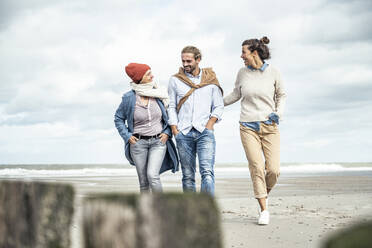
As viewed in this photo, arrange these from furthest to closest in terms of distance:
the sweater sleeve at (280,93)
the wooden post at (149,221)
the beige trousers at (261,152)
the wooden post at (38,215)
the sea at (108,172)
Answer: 1. the sea at (108,172)
2. the sweater sleeve at (280,93)
3. the beige trousers at (261,152)
4. the wooden post at (38,215)
5. the wooden post at (149,221)

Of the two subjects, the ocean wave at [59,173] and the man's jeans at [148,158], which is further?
the ocean wave at [59,173]

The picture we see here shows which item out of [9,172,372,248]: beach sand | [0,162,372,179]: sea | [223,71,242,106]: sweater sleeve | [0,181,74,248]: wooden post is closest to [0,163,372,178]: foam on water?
[0,162,372,179]: sea

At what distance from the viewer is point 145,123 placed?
601cm

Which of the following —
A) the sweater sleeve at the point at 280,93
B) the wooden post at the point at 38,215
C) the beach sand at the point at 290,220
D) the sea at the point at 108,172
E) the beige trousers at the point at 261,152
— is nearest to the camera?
the wooden post at the point at 38,215

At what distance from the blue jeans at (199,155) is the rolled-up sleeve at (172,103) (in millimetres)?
216

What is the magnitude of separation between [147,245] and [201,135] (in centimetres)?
453

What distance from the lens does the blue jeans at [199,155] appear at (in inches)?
233

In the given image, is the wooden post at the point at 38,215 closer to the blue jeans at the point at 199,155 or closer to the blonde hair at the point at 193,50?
the blue jeans at the point at 199,155

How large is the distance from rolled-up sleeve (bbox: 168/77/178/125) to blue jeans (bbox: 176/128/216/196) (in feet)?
0.71

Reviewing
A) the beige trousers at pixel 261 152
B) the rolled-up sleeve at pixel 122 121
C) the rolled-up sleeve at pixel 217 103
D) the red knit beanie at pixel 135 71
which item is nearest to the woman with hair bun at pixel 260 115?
the beige trousers at pixel 261 152

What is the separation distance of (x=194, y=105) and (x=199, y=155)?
0.69m

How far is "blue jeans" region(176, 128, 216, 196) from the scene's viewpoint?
5.91 meters

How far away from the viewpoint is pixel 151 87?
6.02 m

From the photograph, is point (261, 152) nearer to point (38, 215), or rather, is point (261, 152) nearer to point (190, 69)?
point (190, 69)
